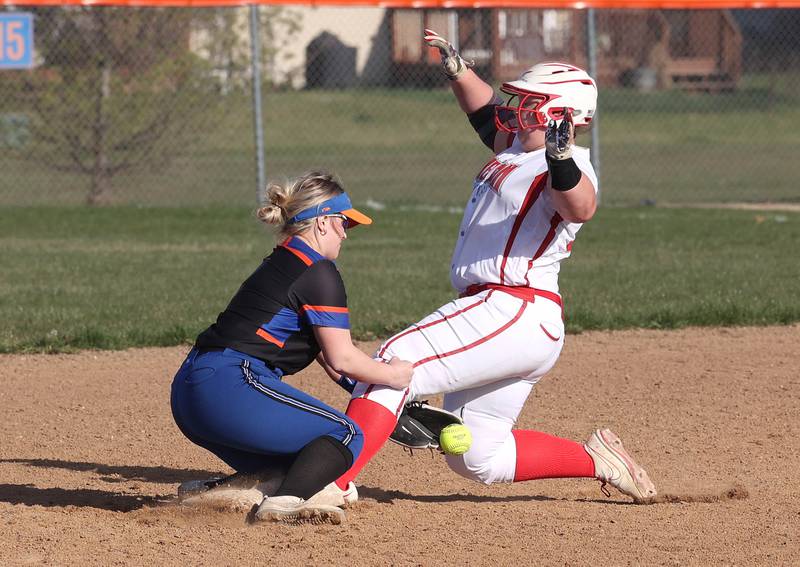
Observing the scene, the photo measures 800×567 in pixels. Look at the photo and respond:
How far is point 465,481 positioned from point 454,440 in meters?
0.93

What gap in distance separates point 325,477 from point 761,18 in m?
34.2

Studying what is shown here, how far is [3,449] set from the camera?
557 cm

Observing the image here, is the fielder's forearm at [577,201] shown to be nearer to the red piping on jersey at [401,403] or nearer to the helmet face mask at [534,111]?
the helmet face mask at [534,111]

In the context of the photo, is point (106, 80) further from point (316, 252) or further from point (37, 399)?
point (316, 252)

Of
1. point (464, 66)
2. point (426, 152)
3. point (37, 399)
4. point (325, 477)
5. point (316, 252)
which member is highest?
point (464, 66)

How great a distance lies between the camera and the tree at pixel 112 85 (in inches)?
581

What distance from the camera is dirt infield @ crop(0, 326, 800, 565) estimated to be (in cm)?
404

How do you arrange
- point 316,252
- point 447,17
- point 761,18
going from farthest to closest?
point 761,18 < point 447,17 < point 316,252

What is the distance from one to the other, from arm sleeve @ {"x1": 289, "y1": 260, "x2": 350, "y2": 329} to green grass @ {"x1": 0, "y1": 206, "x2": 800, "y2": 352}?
11.9 ft

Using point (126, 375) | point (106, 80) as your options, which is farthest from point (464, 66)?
point (106, 80)

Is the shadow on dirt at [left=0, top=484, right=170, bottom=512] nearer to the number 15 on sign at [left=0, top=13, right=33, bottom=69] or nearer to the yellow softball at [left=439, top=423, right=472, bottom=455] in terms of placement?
the yellow softball at [left=439, top=423, right=472, bottom=455]

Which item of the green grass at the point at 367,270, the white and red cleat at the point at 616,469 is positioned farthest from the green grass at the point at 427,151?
the white and red cleat at the point at 616,469

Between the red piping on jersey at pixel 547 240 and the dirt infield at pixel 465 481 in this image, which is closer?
the dirt infield at pixel 465 481

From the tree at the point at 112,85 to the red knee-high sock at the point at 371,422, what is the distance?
11104 mm
